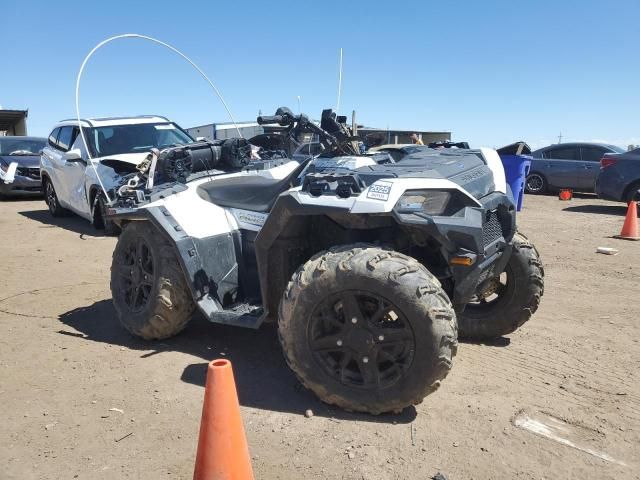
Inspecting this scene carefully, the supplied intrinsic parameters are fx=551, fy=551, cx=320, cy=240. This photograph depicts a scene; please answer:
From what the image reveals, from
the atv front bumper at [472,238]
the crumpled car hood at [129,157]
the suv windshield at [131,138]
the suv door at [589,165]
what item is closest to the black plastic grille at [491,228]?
the atv front bumper at [472,238]

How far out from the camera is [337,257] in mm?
3076

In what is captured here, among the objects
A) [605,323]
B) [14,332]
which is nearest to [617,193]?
[605,323]

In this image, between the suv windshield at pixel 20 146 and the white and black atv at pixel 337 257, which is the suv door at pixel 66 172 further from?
the white and black atv at pixel 337 257

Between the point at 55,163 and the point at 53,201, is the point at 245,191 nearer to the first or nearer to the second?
the point at 55,163

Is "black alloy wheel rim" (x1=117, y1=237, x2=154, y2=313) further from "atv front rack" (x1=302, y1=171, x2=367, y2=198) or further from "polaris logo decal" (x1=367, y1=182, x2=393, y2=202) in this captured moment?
"polaris logo decal" (x1=367, y1=182, x2=393, y2=202)

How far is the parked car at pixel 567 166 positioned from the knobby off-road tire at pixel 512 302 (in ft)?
40.4

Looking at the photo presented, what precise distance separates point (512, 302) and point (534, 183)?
43.0 ft

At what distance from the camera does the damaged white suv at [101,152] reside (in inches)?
325

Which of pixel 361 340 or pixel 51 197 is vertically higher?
pixel 361 340

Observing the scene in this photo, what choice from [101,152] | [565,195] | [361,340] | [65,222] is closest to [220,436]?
[361,340]

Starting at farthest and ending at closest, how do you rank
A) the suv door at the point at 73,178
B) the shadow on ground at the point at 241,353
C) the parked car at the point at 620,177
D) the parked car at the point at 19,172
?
the parked car at the point at 19,172 < the parked car at the point at 620,177 < the suv door at the point at 73,178 < the shadow on ground at the point at 241,353

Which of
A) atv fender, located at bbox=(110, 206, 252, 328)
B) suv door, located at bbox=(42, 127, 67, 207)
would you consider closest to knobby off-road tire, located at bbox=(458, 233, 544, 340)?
atv fender, located at bbox=(110, 206, 252, 328)

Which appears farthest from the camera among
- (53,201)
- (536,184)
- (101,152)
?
(536,184)

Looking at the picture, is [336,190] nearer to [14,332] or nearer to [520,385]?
[520,385]
